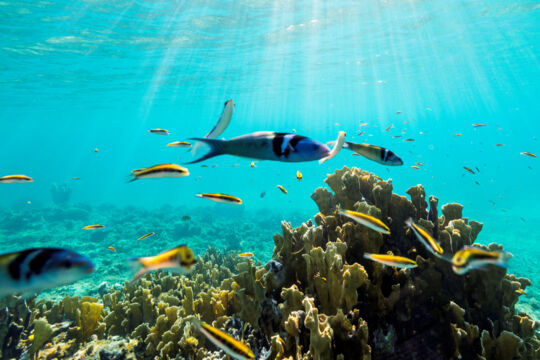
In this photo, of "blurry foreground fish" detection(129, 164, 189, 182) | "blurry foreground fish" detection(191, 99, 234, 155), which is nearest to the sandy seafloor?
"blurry foreground fish" detection(129, 164, 189, 182)

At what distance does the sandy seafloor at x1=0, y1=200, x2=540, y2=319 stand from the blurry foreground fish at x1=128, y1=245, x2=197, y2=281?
1040cm

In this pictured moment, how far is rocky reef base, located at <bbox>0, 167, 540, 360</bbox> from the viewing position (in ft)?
8.71

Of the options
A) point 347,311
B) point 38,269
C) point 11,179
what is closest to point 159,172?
point 38,269

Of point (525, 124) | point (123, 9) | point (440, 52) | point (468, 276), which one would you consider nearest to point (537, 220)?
point (440, 52)

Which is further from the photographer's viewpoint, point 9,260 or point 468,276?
point 468,276

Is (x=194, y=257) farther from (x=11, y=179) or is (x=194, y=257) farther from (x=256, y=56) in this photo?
(x=256, y=56)

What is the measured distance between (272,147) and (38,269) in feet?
4.04

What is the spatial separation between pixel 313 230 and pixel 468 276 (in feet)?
6.35

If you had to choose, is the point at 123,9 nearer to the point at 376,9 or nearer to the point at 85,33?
the point at 85,33

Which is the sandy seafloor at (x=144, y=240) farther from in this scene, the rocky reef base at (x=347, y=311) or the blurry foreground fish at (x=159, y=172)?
the blurry foreground fish at (x=159, y=172)

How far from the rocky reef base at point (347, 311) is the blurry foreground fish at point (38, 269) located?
1.83 meters

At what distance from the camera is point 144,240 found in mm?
17828

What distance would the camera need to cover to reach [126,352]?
3.36 meters

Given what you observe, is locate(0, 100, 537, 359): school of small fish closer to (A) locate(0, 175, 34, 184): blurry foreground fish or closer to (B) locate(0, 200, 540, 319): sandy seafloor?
(A) locate(0, 175, 34, 184): blurry foreground fish
